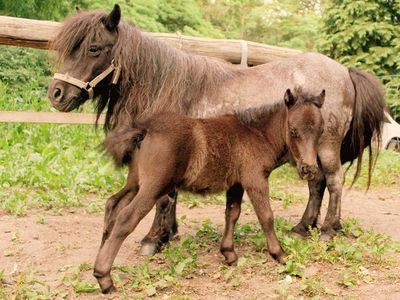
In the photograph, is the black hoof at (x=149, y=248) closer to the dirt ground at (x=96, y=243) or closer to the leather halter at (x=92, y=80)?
the dirt ground at (x=96, y=243)

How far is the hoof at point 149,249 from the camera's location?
192 inches

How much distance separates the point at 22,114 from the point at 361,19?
918 centimetres

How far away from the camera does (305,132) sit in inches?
167

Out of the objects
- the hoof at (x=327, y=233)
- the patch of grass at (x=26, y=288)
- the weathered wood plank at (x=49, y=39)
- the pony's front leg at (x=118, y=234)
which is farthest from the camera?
the weathered wood plank at (x=49, y=39)

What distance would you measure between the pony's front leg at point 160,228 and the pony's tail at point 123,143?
875 millimetres

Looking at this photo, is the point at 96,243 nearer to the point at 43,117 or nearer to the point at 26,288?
the point at 26,288

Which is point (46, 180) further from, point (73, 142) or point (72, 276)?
point (72, 276)

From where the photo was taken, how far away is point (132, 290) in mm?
3941

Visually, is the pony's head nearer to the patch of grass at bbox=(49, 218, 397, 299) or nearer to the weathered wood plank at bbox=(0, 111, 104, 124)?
the patch of grass at bbox=(49, 218, 397, 299)

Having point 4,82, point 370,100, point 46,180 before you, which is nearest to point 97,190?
point 46,180

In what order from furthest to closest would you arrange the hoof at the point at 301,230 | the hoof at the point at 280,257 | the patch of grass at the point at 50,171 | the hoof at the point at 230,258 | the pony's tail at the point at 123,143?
the patch of grass at the point at 50,171 < the hoof at the point at 301,230 < the hoof at the point at 230,258 < the hoof at the point at 280,257 < the pony's tail at the point at 123,143

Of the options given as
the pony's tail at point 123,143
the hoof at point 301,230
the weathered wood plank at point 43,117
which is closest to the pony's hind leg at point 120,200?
the pony's tail at point 123,143

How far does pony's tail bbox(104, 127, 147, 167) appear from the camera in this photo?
13.6 ft

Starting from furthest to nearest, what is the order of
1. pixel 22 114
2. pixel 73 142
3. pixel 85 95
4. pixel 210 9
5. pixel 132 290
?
pixel 210 9, pixel 73 142, pixel 22 114, pixel 85 95, pixel 132 290
